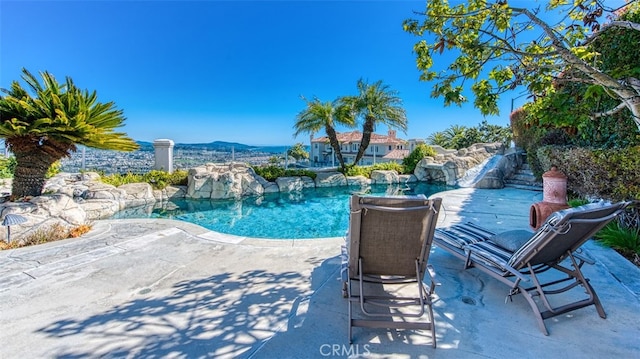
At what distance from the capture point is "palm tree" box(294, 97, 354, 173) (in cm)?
1534

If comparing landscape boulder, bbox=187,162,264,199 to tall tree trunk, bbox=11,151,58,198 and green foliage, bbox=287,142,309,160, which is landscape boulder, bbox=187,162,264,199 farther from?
green foliage, bbox=287,142,309,160

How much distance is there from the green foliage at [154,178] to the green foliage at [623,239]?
12.5m

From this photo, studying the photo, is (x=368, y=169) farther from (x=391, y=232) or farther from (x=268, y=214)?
(x=391, y=232)

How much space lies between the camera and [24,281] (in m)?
2.98

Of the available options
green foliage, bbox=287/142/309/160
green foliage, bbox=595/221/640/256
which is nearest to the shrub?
green foliage, bbox=595/221/640/256

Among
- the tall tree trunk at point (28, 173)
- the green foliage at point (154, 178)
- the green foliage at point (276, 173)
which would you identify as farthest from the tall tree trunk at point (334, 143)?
the tall tree trunk at point (28, 173)

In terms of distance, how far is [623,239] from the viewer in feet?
12.0

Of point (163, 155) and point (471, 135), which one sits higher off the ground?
point (471, 135)

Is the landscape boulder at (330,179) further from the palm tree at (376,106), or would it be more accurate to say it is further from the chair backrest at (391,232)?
the chair backrest at (391,232)

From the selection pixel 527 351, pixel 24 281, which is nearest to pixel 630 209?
pixel 527 351

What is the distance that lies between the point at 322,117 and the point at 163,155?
824 cm

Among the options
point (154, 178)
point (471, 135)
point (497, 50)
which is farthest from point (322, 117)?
point (471, 135)

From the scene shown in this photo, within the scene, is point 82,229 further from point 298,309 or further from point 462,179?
point 462,179

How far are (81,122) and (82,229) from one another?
75.5 inches
